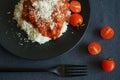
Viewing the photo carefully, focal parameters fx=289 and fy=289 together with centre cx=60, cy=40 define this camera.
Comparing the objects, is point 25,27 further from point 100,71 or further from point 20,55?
point 100,71

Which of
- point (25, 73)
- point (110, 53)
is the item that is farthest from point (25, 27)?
point (110, 53)

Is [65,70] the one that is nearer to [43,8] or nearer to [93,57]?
[93,57]

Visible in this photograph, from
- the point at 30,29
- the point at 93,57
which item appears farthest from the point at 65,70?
the point at 30,29

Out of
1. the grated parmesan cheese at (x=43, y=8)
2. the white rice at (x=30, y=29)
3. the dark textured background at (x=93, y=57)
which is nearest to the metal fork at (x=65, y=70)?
the dark textured background at (x=93, y=57)

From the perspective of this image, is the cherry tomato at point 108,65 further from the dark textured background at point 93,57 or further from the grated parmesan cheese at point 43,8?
the grated parmesan cheese at point 43,8

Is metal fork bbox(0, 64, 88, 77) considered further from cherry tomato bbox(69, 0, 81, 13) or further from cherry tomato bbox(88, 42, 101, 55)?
cherry tomato bbox(69, 0, 81, 13)

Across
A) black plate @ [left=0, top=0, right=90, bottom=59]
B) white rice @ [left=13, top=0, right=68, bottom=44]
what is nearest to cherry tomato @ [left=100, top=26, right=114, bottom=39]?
black plate @ [left=0, top=0, right=90, bottom=59]

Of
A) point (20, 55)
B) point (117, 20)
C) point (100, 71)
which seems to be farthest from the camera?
point (117, 20)
